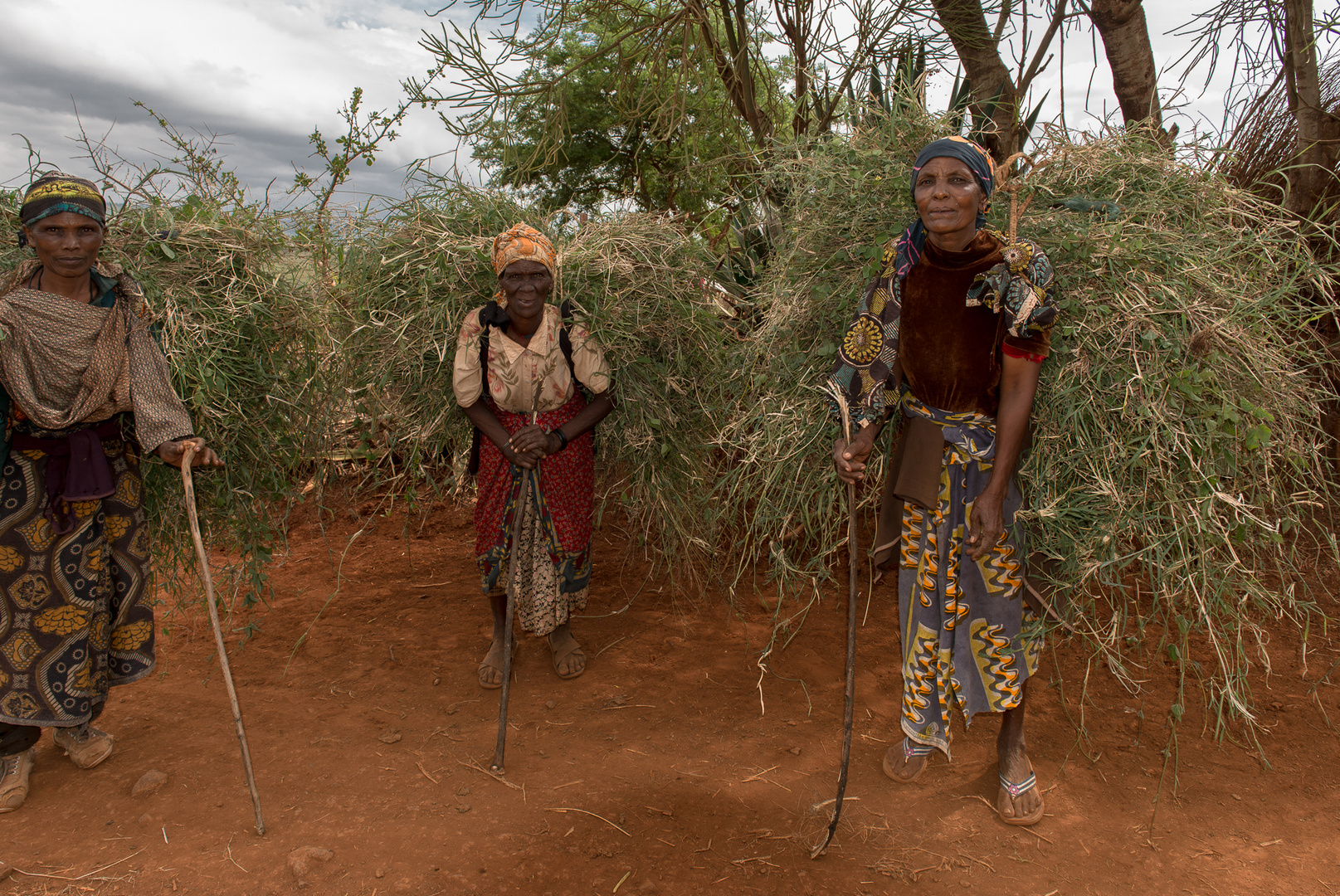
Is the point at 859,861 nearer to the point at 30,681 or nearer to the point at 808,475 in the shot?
the point at 808,475

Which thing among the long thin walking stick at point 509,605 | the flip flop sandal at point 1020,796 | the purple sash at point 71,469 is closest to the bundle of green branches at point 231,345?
the purple sash at point 71,469

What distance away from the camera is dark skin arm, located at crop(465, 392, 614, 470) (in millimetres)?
3346

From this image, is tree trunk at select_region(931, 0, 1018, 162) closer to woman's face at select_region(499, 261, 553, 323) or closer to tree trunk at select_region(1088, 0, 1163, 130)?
tree trunk at select_region(1088, 0, 1163, 130)

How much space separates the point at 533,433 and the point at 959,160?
1.93 meters

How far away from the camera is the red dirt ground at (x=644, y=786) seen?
8.24ft

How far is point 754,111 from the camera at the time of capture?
5.35 metres

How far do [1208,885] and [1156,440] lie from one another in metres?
1.40

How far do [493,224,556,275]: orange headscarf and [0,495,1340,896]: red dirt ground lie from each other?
6.44 ft

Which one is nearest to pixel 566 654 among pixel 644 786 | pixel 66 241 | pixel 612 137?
pixel 644 786

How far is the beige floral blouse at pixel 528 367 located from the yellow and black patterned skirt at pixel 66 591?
1.31m

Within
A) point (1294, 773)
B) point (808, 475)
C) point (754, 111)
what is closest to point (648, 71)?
point (754, 111)

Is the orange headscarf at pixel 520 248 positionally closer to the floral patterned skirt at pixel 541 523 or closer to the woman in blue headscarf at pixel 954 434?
the floral patterned skirt at pixel 541 523

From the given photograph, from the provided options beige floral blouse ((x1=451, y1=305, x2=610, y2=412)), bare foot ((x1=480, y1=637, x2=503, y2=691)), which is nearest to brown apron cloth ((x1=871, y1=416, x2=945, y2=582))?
beige floral blouse ((x1=451, y1=305, x2=610, y2=412))

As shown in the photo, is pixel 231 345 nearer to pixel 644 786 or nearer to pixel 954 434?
pixel 644 786
